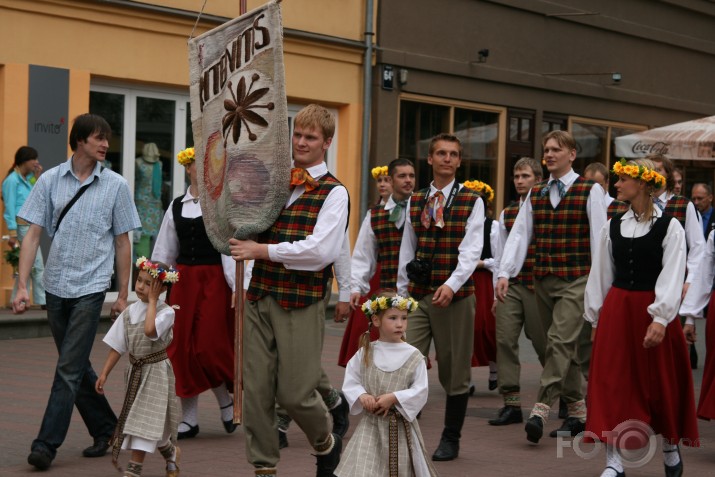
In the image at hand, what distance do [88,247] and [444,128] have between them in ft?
47.2

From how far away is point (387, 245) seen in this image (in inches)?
371

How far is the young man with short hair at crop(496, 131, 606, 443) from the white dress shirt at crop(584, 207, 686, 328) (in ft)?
4.30

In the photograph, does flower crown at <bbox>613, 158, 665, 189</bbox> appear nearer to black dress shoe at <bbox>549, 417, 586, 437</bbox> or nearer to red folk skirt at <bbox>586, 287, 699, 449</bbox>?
red folk skirt at <bbox>586, 287, 699, 449</bbox>

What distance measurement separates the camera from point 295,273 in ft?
21.5

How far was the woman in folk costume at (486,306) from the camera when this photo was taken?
37.9 feet

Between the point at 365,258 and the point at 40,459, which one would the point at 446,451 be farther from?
the point at 40,459

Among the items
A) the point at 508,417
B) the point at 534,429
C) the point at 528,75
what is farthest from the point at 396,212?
the point at 528,75

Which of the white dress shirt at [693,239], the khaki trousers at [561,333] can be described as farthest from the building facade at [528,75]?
the khaki trousers at [561,333]

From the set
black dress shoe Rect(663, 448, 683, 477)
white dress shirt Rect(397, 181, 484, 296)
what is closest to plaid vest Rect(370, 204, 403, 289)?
white dress shirt Rect(397, 181, 484, 296)

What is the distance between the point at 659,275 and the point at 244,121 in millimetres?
2504

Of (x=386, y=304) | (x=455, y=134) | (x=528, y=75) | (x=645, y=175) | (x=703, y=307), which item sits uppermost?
(x=528, y=75)

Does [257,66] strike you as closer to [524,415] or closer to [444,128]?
[524,415]

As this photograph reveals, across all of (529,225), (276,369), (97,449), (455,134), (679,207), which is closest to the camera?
(276,369)

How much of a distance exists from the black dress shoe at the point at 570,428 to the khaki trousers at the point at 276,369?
2979mm
